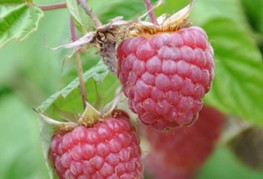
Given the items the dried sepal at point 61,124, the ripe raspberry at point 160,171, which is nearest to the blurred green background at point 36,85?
the ripe raspberry at point 160,171

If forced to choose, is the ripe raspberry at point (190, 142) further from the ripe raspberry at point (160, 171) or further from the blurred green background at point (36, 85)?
the blurred green background at point (36, 85)

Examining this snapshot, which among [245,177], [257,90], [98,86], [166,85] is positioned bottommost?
[245,177]

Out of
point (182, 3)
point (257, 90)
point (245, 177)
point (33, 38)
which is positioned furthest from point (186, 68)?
point (245, 177)

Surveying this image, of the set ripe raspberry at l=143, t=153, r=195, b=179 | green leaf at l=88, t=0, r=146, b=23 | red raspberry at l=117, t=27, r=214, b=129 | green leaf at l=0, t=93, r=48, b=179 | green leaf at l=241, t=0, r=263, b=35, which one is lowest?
ripe raspberry at l=143, t=153, r=195, b=179

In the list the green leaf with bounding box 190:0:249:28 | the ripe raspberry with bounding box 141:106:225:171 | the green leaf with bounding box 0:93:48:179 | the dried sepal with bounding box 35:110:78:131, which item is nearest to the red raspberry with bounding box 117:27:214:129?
the dried sepal with bounding box 35:110:78:131

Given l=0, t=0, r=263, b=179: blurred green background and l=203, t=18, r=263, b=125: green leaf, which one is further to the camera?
l=0, t=0, r=263, b=179: blurred green background

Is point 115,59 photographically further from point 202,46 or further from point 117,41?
point 202,46

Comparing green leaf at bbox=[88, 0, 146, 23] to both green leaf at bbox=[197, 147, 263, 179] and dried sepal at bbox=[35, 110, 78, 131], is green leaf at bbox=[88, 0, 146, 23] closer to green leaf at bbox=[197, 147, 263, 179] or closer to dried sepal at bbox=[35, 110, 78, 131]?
dried sepal at bbox=[35, 110, 78, 131]
